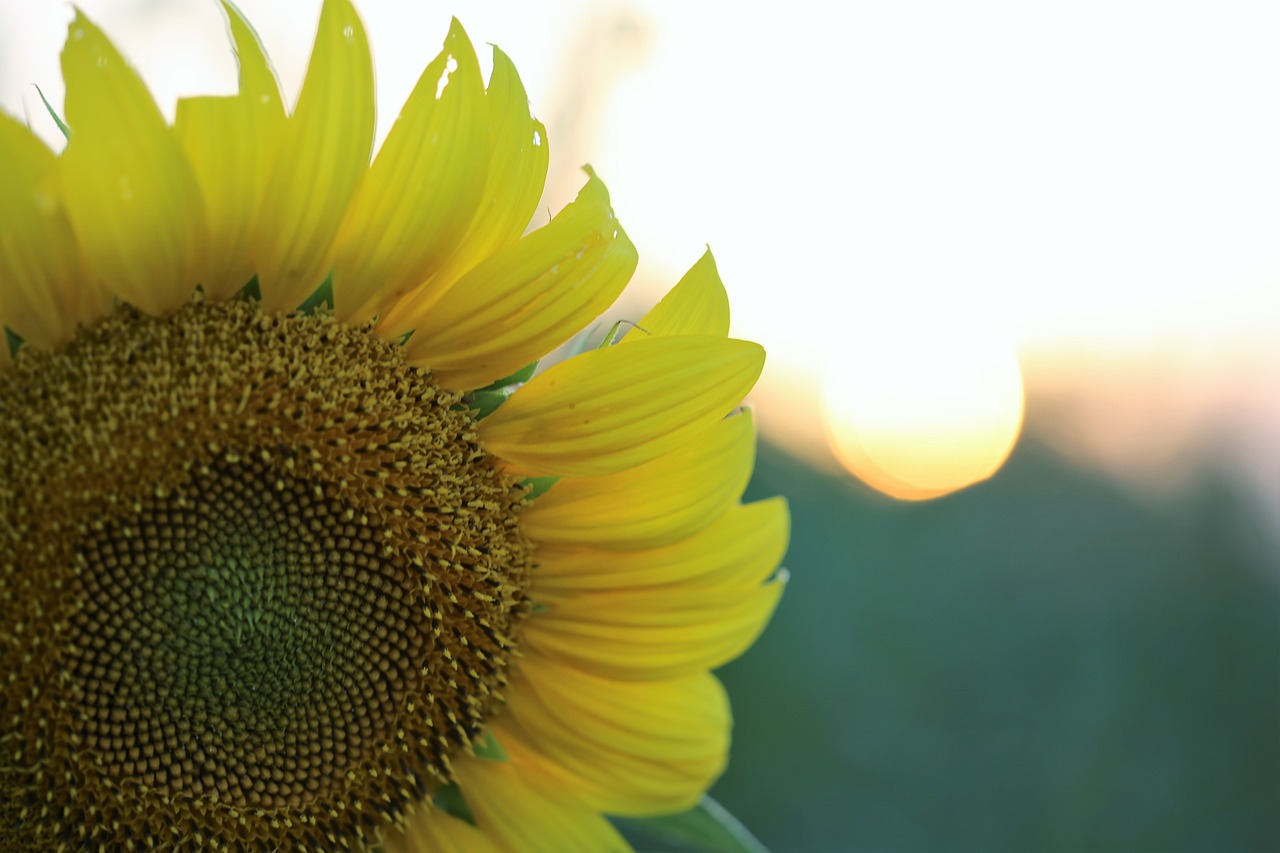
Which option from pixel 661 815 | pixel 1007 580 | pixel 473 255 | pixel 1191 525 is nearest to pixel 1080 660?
pixel 1007 580

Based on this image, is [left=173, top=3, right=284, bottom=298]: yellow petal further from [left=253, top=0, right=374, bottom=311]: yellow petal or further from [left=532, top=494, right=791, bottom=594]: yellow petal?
[left=532, top=494, right=791, bottom=594]: yellow petal

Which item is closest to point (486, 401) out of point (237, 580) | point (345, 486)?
point (345, 486)

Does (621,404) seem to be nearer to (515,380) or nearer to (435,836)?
(515,380)

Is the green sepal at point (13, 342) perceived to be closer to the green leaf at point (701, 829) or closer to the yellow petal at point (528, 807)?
the yellow petal at point (528, 807)

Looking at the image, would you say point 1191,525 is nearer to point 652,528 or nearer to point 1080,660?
point 1080,660

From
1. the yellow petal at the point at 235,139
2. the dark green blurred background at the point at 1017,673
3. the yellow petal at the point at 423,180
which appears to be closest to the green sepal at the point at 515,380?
the yellow petal at the point at 423,180

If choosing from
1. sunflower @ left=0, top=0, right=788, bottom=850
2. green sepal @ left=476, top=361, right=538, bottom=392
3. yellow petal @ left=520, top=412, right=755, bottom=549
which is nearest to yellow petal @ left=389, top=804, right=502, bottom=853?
sunflower @ left=0, top=0, right=788, bottom=850

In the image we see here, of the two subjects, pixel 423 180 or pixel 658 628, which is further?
pixel 658 628
